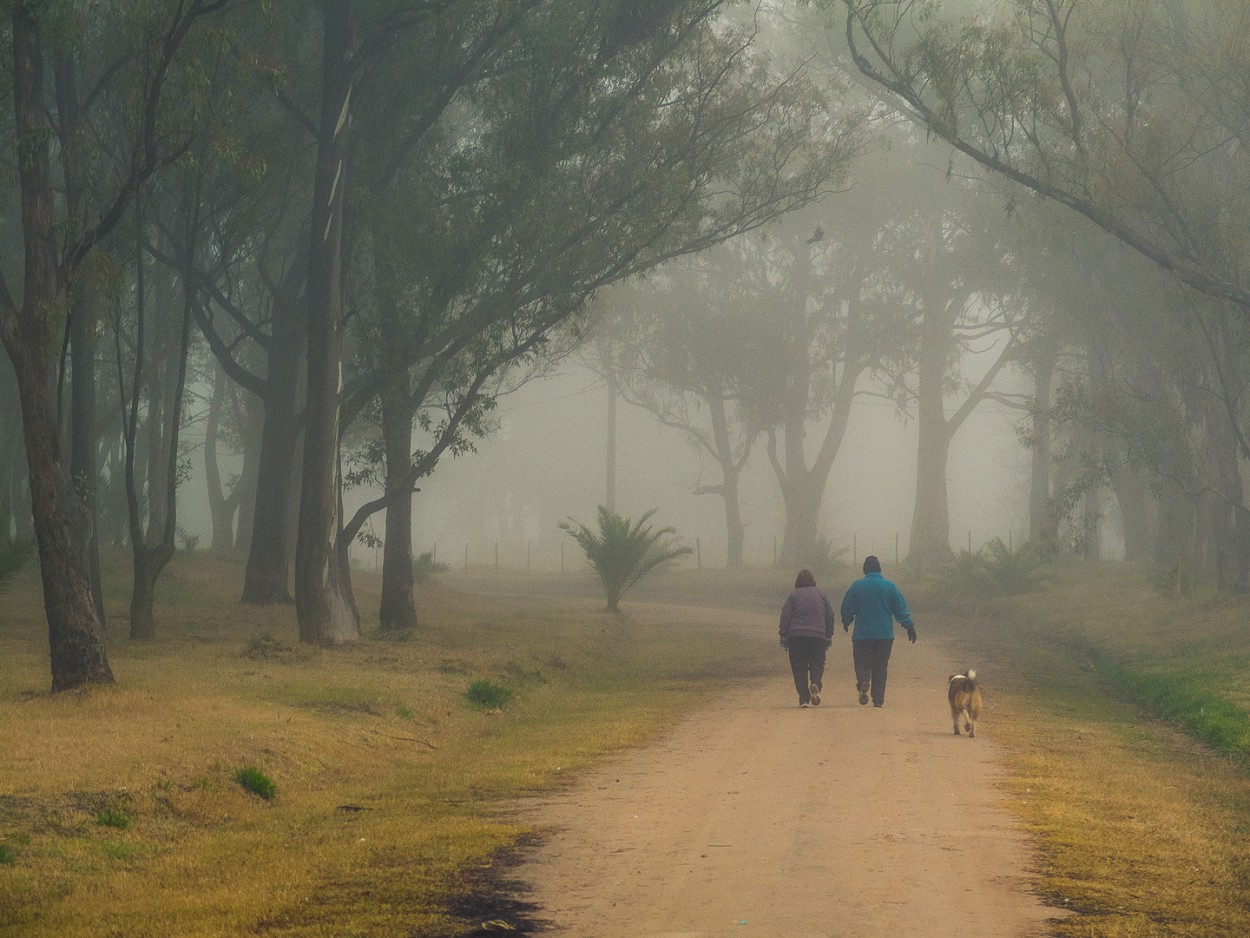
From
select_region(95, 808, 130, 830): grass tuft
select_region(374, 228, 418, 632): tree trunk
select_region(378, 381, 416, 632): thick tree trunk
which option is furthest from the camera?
select_region(378, 381, 416, 632): thick tree trunk

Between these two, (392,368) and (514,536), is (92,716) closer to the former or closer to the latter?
(392,368)

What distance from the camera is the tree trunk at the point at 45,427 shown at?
1318cm

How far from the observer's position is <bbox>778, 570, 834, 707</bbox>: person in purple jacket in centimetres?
1559

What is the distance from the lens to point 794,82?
26.8m

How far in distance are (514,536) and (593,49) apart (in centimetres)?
8716

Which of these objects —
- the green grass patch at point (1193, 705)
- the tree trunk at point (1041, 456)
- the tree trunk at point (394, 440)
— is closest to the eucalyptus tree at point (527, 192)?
the tree trunk at point (394, 440)

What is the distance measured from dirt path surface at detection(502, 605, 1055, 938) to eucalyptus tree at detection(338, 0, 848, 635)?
377 inches

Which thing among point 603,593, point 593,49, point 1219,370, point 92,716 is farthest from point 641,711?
point 603,593

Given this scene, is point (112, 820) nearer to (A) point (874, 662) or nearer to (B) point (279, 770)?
(B) point (279, 770)

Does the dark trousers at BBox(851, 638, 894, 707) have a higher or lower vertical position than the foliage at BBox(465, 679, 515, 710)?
higher

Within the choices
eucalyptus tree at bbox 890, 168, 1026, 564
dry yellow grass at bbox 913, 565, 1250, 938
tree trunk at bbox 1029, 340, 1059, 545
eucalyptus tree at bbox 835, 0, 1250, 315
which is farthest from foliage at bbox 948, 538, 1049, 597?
eucalyptus tree at bbox 890, 168, 1026, 564

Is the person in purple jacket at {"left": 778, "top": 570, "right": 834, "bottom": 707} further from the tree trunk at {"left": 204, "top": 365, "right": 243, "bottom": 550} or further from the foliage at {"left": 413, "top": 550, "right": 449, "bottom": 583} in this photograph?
the tree trunk at {"left": 204, "top": 365, "right": 243, "bottom": 550}

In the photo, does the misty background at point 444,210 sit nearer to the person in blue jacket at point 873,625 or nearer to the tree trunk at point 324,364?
the tree trunk at point 324,364

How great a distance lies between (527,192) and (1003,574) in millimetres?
18914
